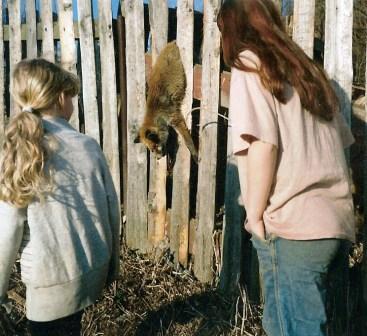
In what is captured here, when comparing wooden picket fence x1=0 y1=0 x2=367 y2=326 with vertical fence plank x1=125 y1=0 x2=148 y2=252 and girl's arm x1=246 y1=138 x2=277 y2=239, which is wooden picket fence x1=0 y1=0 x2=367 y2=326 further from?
girl's arm x1=246 y1=138 x2=277 y2=239

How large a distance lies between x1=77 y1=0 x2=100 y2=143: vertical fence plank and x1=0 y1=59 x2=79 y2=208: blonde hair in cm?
210

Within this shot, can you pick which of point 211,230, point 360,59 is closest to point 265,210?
point 211,230

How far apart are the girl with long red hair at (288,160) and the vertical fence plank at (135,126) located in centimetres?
203

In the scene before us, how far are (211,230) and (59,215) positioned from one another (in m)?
1.54

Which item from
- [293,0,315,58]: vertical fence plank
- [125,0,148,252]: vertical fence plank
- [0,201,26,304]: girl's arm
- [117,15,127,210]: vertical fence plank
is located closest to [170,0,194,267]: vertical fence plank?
[125,0,148,252]: vertical fence plank

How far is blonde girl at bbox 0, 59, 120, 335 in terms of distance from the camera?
2.43 metres


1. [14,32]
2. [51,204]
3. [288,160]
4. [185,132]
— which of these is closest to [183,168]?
[185,132]

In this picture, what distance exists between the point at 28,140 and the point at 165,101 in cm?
163

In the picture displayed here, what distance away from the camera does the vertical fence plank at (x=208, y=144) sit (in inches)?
141

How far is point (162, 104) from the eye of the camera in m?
3.93

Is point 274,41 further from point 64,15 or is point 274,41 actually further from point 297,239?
point 64,15

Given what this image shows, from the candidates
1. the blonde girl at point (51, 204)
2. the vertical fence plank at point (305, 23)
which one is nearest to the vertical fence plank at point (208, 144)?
the vertical fence plank at point (305, 23)

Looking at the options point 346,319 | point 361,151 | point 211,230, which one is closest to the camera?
point 346,319

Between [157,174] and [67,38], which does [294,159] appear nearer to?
[157,174]
